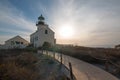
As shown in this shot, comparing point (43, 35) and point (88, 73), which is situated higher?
point (43, 35)

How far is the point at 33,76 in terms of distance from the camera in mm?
10805

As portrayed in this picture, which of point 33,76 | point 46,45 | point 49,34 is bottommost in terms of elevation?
point 33,76

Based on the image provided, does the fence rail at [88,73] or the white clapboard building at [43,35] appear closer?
the fence rail at [88,73]

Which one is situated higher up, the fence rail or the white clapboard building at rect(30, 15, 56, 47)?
the white clapboard building at rect(30, 15, 56, 47)

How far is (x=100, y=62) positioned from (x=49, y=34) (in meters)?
25.1

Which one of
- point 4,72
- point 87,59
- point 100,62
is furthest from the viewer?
point 87,59

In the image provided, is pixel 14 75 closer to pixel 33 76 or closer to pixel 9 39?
pixel 33 76

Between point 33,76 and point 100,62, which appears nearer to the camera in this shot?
point 33,76

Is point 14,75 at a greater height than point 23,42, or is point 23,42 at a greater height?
point 23,42

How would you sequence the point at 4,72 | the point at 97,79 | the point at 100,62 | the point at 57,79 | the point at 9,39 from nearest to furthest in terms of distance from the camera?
the point at 97,79 → the point at 57,79 → the point at 4,72 → the point at 100,62 → the point at 9,39

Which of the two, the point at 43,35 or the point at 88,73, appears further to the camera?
the point at 43,35

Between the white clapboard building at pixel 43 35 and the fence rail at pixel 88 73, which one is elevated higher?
the white clapboard building at pixel 43 35

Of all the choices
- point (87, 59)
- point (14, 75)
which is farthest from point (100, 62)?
point (14, 75)

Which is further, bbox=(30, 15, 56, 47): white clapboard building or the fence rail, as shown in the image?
bbox=(30, 15, 56, 47): white clapboard building
